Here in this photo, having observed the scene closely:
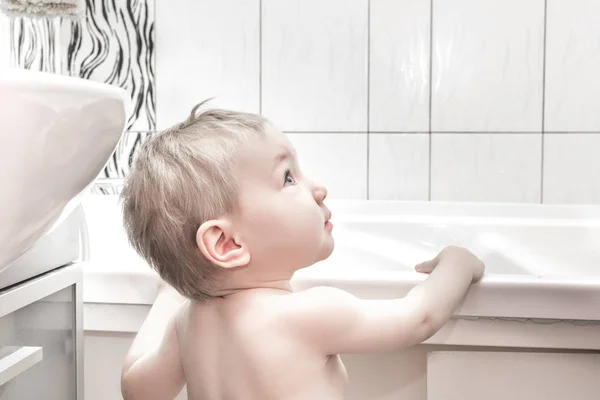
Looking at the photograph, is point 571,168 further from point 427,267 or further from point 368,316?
point 368,316

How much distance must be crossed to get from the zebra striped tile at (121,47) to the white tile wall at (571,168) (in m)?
1.19

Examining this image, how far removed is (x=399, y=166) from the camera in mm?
2072

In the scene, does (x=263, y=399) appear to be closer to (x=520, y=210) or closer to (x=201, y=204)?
(x=201, y=204)

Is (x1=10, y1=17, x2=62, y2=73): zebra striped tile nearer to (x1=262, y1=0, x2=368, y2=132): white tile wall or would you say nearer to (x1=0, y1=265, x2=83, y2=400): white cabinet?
(x1=262, y1=0, x2=368, y2=132): white tile wall

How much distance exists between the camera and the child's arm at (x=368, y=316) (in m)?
0.86

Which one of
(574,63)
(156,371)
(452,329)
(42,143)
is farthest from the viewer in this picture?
(574,63)

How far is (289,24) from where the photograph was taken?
2.09 meters

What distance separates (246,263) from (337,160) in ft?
4.19

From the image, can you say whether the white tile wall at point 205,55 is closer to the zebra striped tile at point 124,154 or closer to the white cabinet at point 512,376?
the zebra striped tile at point 124,154

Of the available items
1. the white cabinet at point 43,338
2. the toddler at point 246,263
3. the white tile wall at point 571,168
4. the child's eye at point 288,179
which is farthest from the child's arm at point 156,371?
the white tile wall at point 571,168

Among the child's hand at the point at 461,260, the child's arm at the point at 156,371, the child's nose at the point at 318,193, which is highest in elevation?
the child's nose at the point at 318,193

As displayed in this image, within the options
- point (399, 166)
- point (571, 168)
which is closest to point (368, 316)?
point (399, 166)

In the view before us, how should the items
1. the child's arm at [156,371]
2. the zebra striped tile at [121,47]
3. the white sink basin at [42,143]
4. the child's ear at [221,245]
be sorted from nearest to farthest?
1. the white sink basin at [42,143]
2. the child's ear at [221,245]
3. the child's arm at [156,371]
4. the zebra striped tile at [121,47]

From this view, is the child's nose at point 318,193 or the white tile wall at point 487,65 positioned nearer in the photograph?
the child's nose at point 318,193
